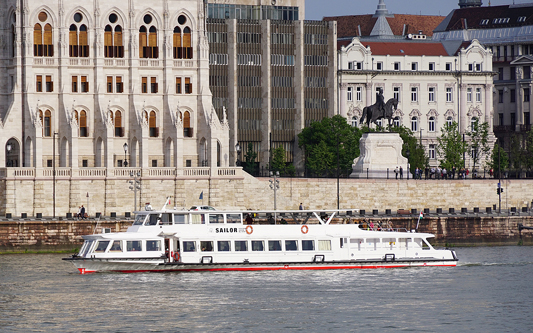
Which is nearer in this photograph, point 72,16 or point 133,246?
point 133,246

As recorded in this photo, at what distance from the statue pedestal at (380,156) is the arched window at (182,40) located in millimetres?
19857

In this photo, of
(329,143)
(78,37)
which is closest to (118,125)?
(78,37)

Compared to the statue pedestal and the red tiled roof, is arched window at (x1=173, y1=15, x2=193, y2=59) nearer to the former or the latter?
the statue pedestal

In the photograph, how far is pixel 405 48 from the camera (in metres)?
175

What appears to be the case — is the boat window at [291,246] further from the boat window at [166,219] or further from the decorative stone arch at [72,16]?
the decorative stone arch at [72,16]

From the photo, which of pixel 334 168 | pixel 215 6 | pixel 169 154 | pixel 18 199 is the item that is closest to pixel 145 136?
pixel 169 154

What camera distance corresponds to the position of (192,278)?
88250 mm

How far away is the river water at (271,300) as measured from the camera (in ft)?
234

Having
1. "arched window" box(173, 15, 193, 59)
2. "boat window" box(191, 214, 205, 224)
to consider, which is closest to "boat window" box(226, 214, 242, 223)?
"boat window" box(191, 214, 205, 224)

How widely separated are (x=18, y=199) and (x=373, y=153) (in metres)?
34.9

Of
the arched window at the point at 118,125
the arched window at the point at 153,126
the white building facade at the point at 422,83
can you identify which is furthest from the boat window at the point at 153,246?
the white building facade at the point at 422,83

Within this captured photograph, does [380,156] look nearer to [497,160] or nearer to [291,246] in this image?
[497,160]

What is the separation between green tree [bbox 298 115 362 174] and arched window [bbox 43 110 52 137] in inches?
1313

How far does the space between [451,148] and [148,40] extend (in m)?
46.2
